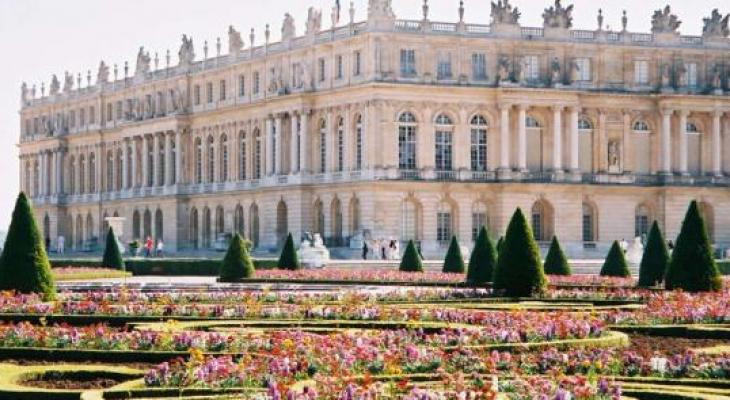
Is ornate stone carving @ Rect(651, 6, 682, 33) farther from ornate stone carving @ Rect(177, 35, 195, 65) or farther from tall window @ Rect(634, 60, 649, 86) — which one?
ornate stone carving @ Rect(177, 35, 195, 65)

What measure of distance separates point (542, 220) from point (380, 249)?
9700 mm

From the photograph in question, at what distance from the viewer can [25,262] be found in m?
32.9

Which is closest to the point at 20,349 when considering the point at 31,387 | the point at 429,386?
the point at 31,387

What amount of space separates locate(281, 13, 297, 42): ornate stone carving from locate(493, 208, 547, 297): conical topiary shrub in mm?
47190

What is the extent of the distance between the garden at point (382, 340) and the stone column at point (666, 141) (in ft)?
131

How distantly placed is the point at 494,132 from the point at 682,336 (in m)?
50.5

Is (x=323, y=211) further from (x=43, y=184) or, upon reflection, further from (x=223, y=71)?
(x=43, y=184)

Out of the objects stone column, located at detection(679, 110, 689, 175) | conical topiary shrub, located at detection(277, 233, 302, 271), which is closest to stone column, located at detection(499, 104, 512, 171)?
stone column, located at detection(679, 110, 689, 175)

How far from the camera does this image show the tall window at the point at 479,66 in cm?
7544

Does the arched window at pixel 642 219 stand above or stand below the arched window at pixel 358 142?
below

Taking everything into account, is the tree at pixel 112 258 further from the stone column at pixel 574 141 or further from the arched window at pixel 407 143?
the stone column at pixel 574 141

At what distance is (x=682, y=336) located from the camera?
2523 centimetres

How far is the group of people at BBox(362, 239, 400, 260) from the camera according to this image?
2719 inches

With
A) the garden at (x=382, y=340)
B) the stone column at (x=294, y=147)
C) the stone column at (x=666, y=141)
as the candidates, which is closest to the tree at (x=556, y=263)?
the garden at (x=382, y=340)
